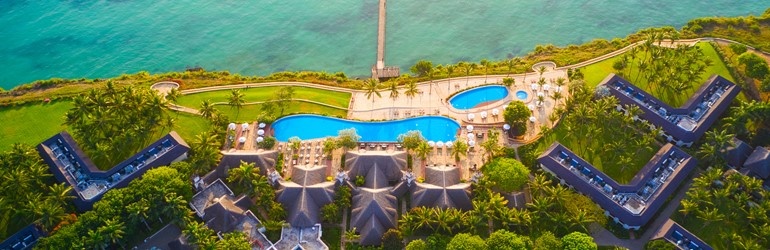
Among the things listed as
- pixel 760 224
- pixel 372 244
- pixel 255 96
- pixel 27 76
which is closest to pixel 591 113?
pixel 760 224

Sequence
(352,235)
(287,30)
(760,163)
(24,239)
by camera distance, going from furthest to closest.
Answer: (287,30) → (760,163) → (24,239) → (352,235)

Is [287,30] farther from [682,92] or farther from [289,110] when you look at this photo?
[682,92]

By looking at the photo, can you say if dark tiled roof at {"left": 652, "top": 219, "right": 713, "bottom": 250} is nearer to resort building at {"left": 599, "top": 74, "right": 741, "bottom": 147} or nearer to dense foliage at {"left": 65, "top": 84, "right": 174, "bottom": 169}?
resort building at {"left": 599, "top": 74, "right": 741, "bottom": 147}

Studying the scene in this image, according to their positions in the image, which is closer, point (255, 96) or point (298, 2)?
point (255, 96)

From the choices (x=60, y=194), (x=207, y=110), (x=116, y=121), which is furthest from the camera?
(x=207, y=110)

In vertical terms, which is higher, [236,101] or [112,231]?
[236,101]

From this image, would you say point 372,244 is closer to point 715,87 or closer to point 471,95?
point 471,95

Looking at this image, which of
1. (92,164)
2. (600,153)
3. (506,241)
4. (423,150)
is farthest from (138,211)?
(600,153)
